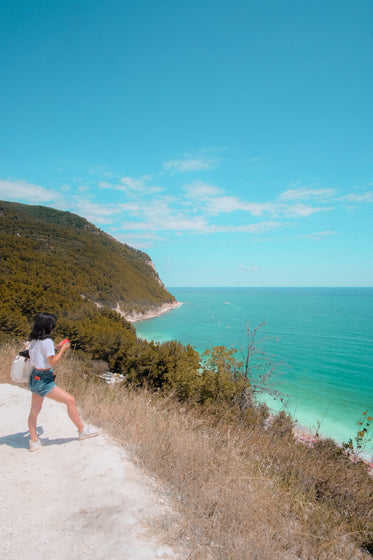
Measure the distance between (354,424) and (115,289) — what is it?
228 feet

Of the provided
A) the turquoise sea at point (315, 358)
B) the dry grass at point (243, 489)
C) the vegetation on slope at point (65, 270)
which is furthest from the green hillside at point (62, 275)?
the dry grass at point (243, 489)

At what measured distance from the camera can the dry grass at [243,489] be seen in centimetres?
207

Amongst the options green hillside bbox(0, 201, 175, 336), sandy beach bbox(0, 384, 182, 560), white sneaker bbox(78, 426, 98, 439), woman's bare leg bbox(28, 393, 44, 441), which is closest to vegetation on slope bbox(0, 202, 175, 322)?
green hillside bbox(0, 201, 175, 336)

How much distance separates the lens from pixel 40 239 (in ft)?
279

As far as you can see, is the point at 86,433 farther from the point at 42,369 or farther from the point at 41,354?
the point at 41,354

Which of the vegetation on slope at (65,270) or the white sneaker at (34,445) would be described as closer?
the white sneaker at (34,445)

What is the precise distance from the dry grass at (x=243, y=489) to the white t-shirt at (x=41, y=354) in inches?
51.9

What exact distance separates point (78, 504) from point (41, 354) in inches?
63.4

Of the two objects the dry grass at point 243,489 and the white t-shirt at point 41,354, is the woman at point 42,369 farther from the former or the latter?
the dry grass at point 243,489

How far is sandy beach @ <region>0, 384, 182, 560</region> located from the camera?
6.31 feet

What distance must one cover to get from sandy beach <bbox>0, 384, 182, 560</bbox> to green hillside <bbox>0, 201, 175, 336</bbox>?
98.3 feet

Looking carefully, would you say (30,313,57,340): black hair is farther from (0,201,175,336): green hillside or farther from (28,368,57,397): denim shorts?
(0,201,175,336): green hillside

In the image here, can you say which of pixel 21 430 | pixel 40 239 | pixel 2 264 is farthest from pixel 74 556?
pixel 40 239

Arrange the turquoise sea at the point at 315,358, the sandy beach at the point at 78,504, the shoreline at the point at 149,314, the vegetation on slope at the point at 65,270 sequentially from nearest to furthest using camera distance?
the sandy beach at the point at 78,504 → the turquoise sea at the point at 315,358 → the vegetation on slope at the point at 65,270 → the shoreline at the point at 149,314
